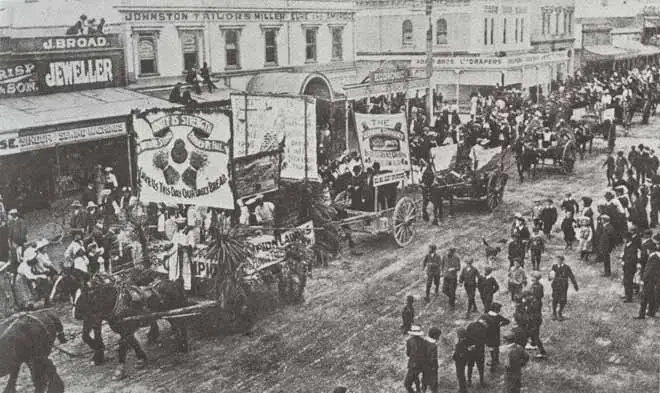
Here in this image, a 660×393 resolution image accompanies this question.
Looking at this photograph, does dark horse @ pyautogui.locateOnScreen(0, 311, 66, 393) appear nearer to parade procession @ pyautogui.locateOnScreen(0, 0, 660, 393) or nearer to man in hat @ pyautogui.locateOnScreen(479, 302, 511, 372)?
parade procession @ pyautogui.locateOnScreen(0, 0, 660, 393)

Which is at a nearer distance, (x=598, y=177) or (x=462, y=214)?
(x=462, y=214)

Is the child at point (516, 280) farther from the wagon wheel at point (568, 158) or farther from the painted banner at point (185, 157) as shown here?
the wagon wheel at point (568, 158)

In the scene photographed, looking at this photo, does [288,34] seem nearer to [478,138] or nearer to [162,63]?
[162,63]

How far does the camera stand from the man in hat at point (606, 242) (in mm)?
15734

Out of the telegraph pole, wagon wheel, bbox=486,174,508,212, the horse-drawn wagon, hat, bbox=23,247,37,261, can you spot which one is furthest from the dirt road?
the telegraph pole

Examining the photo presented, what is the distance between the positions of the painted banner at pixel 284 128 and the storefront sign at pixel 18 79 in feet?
25.8

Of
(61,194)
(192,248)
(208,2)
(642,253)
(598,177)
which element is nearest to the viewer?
(192,248)

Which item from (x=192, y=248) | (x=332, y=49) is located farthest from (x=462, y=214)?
(x=332, y=49)

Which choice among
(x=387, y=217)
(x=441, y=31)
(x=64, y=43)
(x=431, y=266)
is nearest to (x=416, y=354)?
(x=431, y=266)

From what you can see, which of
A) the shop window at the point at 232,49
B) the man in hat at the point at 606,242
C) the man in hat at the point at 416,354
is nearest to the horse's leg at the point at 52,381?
the man in hat at the point at 416,354

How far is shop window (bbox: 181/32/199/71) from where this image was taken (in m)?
27.0

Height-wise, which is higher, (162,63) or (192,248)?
(162,63)

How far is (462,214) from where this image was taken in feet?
70.1

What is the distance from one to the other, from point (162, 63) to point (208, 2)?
3185 millimetres
